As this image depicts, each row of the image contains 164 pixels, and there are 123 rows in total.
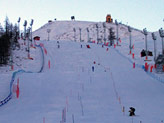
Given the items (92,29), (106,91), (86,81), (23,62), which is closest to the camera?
(106,91)

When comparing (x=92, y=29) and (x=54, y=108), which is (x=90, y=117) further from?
(x=92, y=29)

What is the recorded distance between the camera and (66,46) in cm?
5078

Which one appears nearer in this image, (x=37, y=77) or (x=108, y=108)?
(x=108, y=108)

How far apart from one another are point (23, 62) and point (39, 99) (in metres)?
19.0

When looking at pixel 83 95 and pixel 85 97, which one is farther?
pixel 83 95

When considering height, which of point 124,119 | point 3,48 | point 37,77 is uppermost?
point 3,48

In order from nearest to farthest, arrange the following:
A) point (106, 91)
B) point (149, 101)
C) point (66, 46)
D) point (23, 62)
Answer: point (149, 101)
point (106, 91)
point (23, 62)
point (66, 46)

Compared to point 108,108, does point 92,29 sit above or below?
above

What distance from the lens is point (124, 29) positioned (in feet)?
411

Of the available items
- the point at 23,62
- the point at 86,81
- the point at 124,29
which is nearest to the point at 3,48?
the point at 23,62

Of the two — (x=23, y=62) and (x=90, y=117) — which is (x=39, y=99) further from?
(x=23, y=62)

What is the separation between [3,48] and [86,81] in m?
17.7

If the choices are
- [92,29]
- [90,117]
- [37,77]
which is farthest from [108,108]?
[92,29]

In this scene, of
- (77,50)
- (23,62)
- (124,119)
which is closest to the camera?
(124,119)
